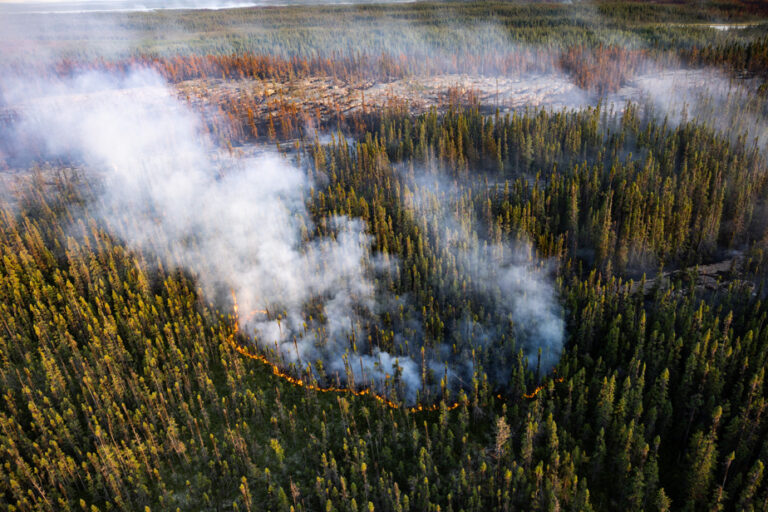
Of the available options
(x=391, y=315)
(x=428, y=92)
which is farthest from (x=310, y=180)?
(x=428, y=92)

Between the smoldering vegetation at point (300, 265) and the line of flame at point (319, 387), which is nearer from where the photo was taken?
the line of flame at point (319, 387)

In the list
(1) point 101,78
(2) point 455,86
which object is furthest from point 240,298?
(1) point 101,78

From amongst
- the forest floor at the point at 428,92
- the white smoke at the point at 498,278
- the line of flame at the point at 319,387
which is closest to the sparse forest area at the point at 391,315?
the line of flame at the point at 319,387

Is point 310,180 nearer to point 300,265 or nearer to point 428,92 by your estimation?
point 300,265

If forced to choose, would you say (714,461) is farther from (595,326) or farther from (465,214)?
(465,214)

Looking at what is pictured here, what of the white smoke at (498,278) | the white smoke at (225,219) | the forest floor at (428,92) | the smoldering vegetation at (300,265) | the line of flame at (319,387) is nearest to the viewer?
the line of flame at (319,387)

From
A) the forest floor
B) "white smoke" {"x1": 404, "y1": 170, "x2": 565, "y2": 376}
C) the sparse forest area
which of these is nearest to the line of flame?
the sparse forest area

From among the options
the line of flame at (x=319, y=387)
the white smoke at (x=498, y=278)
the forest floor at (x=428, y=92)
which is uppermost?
the forest floor at (x=428, y=92)

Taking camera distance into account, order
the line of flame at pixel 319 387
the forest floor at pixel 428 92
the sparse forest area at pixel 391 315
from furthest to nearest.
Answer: the forest floor at pixel 428 92 → the line of flame at pixel 319 387 → the sparse forest area at pixel 391 315

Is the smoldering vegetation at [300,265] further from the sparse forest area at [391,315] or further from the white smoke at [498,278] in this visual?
the sparse forest area at [391,315]
